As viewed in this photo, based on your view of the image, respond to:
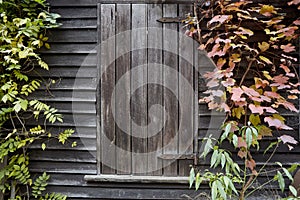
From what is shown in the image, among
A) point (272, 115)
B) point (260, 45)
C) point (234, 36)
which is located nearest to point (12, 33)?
point (234, 36)

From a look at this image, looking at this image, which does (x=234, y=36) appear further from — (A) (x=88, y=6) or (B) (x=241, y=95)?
(A) (x=88, y=6)

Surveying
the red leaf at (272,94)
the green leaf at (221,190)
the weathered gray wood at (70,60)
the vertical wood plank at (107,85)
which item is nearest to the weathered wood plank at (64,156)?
the vertical wood plank at (107,85)

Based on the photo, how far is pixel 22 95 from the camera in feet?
8.08

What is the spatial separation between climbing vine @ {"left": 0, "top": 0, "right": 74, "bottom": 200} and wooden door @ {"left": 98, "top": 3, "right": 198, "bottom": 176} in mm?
393

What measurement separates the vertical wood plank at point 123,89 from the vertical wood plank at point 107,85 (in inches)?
1.5

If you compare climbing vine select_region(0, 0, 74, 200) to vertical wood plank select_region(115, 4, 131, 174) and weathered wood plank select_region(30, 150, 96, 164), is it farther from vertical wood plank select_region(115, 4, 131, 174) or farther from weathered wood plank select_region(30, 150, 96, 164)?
vertical wood plank select_region(115, 4, 131, 174)

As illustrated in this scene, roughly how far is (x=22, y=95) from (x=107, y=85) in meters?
0.66

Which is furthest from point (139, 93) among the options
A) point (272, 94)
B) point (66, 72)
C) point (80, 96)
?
point (272, 94)

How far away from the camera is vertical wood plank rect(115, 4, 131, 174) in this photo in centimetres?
241

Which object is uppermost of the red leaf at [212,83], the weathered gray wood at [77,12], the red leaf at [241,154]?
the weathered gray wood at [77,12]

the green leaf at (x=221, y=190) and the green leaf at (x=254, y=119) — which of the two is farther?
the green leaf at (x=254, y=119)

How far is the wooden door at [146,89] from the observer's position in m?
2.39

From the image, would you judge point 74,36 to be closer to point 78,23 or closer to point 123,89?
point 78,23

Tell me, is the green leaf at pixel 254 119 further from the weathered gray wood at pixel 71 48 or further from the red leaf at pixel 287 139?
the weathered gray wood at pixel 71 48
